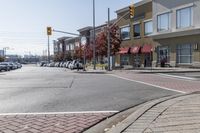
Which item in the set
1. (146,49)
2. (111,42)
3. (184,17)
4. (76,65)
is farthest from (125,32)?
(184,17)

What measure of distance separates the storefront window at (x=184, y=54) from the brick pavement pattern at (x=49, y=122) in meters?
37.1

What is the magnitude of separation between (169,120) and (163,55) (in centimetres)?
4340

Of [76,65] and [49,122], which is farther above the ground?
[76,65]

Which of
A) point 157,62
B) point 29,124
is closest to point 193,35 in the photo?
point 157,62

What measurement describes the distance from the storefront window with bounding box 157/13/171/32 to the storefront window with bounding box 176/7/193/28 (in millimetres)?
2217

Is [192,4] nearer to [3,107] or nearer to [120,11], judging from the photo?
[120,11]

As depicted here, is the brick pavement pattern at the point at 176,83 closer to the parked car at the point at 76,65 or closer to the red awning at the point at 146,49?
the red awning at the point at 146,49

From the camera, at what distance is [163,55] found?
50.5m

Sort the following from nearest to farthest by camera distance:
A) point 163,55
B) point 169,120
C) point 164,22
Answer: point 169,120 < point 164,22 < point 163,55

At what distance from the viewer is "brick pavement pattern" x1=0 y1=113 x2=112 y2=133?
750 centimetres

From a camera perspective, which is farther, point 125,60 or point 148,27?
point 125,60

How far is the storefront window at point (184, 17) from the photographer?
4400 centimetres

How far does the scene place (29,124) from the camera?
8.16 metres

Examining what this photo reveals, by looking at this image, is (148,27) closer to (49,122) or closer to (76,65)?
(76,65)
